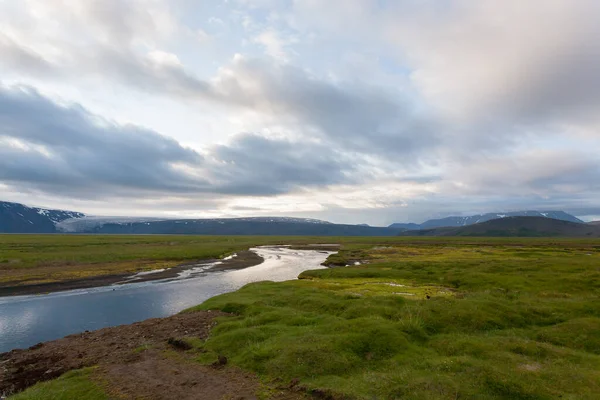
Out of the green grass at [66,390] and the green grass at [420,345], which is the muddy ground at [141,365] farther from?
the green grass at [420,345]

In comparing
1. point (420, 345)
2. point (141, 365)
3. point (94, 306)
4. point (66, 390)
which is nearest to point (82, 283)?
point (94, 306)

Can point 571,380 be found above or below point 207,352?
above

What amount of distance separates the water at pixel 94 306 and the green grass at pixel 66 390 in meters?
15.7

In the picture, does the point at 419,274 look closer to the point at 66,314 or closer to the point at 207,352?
the point at 207,352

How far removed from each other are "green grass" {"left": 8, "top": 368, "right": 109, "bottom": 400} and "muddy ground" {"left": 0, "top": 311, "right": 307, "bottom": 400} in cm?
55

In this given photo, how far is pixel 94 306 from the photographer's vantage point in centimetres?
4797

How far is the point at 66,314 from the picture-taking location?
43.3 metres

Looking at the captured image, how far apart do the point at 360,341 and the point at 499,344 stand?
30.2ft

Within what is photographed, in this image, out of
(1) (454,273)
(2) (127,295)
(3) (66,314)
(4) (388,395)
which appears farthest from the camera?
(1) (454,273)

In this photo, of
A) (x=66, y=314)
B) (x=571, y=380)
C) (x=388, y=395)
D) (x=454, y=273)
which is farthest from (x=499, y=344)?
(x=66, y=314)

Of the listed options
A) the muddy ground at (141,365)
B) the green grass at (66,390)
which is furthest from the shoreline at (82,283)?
the green grass at (66,390)

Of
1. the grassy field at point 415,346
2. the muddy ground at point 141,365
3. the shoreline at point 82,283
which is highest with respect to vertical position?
the grassy field at point 415,346

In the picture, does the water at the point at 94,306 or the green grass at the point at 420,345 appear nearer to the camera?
the green grass at the point at 420,345

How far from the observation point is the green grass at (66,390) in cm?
1811
